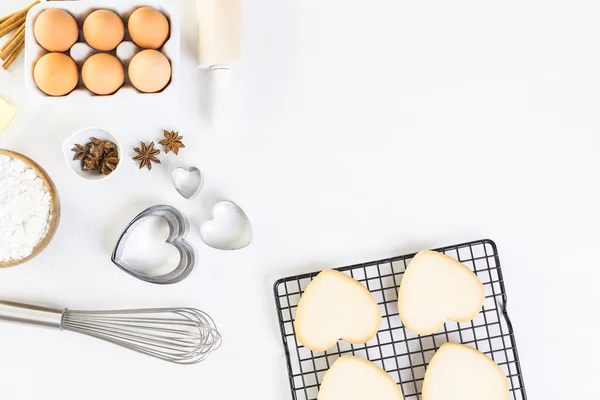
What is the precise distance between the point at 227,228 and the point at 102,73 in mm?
282

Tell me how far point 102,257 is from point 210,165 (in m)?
0.22

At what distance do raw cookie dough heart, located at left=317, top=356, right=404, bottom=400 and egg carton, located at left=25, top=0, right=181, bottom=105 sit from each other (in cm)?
46

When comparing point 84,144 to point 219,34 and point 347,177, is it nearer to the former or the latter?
point 219,34

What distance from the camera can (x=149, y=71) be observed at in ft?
2.36

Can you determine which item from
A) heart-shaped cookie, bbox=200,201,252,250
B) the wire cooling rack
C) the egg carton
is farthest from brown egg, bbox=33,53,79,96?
the wire cooling rack

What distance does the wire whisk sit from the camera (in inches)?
32.5

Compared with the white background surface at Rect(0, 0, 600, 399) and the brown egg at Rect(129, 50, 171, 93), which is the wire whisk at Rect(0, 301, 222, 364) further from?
the brown egg at Rect(129, 50, 171, 93)

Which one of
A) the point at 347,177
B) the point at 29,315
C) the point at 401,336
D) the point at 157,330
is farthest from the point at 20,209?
the point at 401,336

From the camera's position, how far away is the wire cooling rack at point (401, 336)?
85cm

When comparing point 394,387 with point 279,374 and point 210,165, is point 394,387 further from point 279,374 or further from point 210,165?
point 210,165

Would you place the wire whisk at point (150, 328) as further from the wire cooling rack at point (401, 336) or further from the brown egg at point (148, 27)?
the brown egg at point (148, 27)

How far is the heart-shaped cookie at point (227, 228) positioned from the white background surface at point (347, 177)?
21mm

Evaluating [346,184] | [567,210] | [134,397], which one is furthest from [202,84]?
[567,210]

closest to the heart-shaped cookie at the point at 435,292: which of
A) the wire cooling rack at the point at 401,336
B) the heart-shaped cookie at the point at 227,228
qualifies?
the wire cooling rack at the point at 401,336
